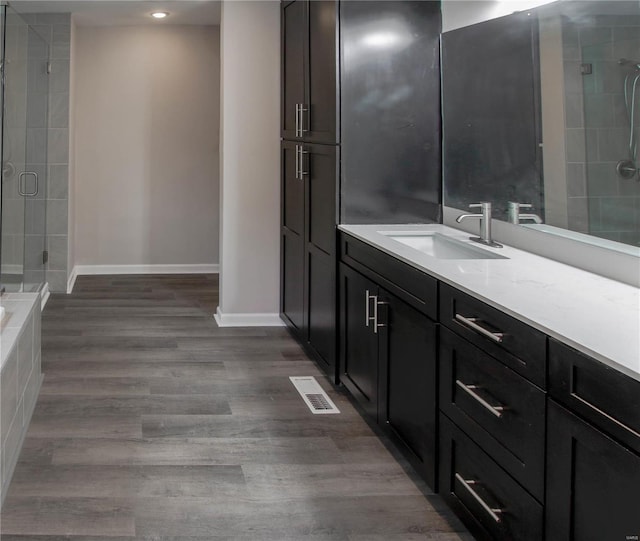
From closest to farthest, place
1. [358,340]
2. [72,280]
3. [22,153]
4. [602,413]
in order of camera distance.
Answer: [602,413]
[358,340]
[22,153]
[72,280]

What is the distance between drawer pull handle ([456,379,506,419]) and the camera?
2227mm

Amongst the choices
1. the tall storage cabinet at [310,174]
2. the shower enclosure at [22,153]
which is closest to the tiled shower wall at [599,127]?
the tall storage cabinet at [310,174]

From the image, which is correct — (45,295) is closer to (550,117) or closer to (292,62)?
(292,62)

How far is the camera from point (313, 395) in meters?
4.08

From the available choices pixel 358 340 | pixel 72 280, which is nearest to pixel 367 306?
pixel 358 340

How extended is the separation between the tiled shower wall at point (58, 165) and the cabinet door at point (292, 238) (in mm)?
2198

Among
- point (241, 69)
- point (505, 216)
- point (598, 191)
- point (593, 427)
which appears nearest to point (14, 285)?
point (241, 69)

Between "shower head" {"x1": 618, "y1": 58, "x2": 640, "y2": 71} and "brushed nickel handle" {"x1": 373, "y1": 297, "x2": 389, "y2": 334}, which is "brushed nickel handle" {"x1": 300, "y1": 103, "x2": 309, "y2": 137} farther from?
"shower head" {"x1": 618, "y1": 58, "x2": 640, "y2": 71}

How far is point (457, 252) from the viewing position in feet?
11.7

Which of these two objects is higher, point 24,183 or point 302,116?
point 302,116

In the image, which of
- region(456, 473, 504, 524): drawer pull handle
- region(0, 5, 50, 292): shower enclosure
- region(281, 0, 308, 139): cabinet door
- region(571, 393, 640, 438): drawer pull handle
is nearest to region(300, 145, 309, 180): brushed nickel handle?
region(281, 0, 308, 139): cabinet door

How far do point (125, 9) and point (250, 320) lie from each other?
102 inches

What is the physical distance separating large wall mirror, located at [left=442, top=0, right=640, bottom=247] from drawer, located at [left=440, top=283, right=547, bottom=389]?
568mm

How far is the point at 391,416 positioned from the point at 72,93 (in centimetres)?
467
